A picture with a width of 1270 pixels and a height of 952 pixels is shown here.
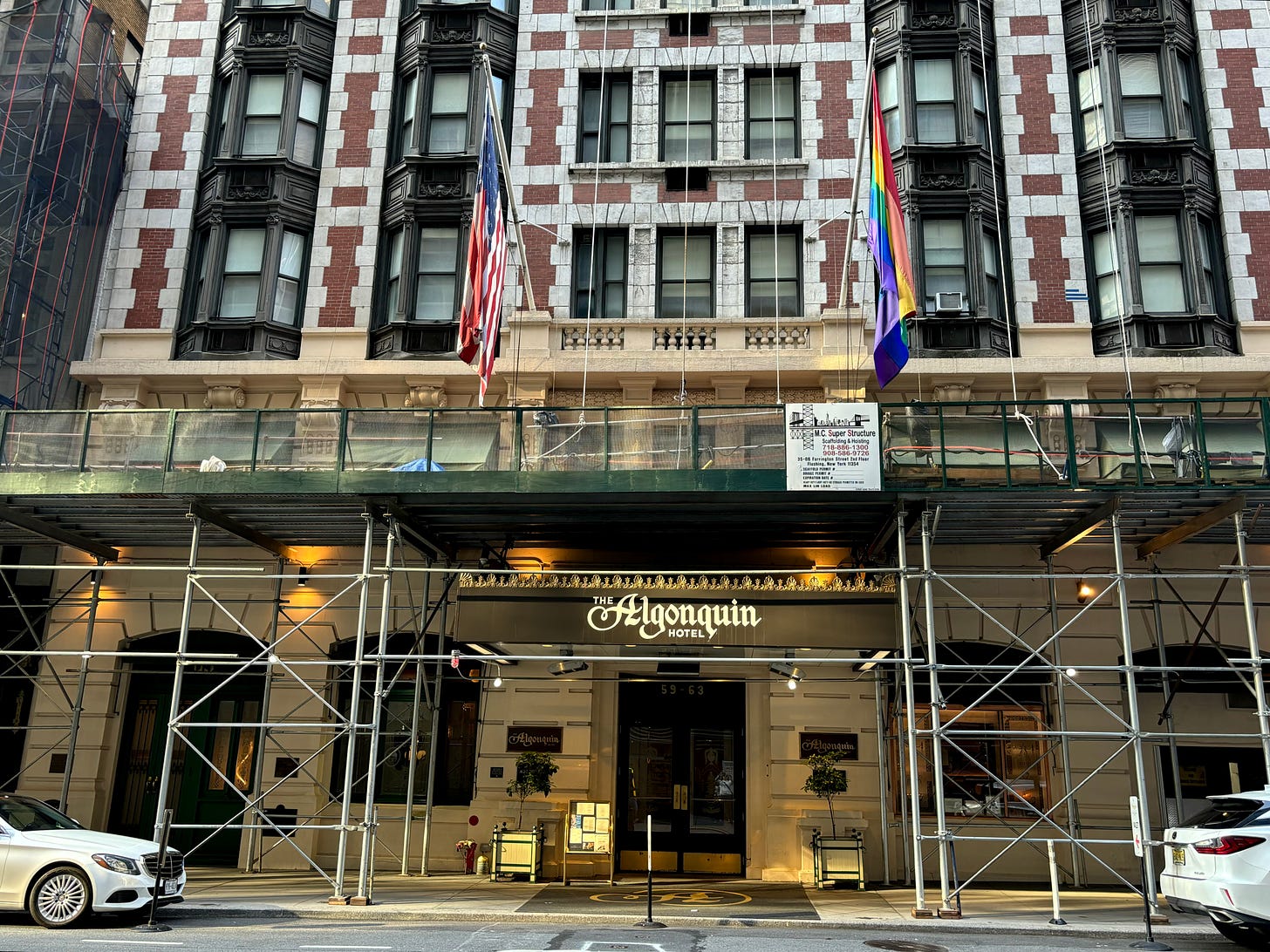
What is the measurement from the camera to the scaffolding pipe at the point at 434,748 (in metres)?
18.6

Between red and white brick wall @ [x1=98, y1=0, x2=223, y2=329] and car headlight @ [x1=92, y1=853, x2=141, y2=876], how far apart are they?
488 inches

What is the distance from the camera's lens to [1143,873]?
13.8 m

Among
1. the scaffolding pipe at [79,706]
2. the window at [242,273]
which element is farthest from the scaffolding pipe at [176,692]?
the window at [242,273]

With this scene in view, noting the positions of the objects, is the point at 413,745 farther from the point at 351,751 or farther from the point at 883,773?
the point at 883,773

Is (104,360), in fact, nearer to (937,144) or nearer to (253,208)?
(253,208)

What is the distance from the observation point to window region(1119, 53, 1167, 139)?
2261 centimetres

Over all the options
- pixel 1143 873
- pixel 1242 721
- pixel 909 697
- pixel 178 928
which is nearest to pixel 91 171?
pixel 178 928

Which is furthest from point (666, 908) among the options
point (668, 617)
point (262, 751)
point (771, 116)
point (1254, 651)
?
point (771, 116)

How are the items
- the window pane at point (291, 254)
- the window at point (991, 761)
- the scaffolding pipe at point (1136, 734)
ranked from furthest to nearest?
1. the window pane at point (291, 254)
2. the window at point (991, 761)
3. the scaffolding pipe at point (1136, 734)

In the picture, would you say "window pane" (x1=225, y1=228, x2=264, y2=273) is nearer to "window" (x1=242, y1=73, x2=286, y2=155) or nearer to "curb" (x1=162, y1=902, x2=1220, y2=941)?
"window" (x1=242, y1=73, x2=286, y2=155)

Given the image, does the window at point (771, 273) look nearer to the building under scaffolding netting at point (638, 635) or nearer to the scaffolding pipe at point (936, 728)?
the building under scaffolding netting at point (638, 635)

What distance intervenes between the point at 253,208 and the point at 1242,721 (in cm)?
2152

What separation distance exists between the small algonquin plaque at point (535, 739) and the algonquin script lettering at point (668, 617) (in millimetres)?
4265

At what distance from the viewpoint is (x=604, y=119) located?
78.2ft
